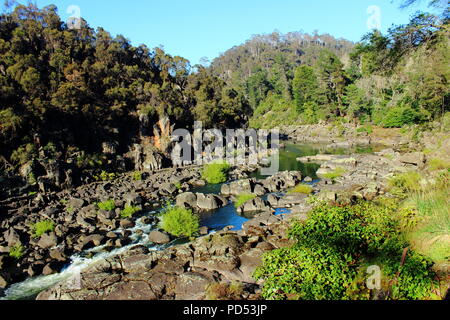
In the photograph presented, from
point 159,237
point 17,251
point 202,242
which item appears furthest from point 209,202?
point 17,251

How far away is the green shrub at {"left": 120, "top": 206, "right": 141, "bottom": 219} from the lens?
22.7m

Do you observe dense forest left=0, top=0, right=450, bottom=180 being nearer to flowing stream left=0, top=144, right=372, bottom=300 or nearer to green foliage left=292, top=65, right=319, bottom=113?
green foliage left=292, top=65, right=319, bottom=113

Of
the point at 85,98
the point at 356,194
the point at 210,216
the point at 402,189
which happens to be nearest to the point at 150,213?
the point at 210,216

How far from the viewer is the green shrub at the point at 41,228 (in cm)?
1942

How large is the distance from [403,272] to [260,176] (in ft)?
92.4

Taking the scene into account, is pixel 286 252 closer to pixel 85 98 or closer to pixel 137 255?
pixel 137 255

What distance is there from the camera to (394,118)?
5700 cm

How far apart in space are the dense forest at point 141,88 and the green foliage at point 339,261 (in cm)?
786

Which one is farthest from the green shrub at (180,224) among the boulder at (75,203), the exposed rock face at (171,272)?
the boulder at (75,203)

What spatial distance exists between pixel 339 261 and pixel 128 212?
60.9 ft

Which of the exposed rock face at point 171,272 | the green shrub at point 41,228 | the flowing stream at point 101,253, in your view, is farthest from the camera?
the green shrub at point 41,228

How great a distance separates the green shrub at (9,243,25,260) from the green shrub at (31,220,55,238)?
1816 mm

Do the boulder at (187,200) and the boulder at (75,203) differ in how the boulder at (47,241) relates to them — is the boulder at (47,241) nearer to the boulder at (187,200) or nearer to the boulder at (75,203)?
the boulder at (75,203)

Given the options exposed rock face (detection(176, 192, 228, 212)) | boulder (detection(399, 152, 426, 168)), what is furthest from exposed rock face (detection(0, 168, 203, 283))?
boulder (detection(399, 152, 426, 168))
